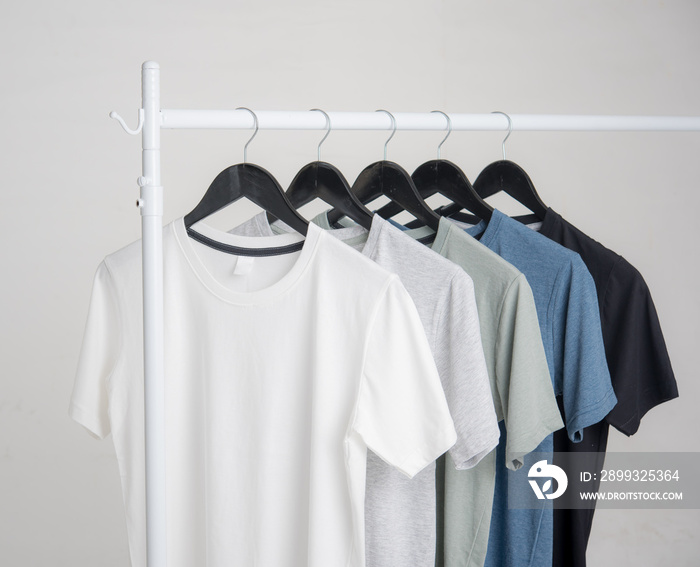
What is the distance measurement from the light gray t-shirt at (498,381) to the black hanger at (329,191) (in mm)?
165

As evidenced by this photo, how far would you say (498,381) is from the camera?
1.32 m

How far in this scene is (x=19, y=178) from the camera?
234 centimetres

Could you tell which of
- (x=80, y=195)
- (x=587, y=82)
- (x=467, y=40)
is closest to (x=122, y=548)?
(x=80, y=195)

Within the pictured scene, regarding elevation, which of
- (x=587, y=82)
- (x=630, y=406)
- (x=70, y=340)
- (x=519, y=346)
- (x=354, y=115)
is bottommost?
(x=70, y=340)

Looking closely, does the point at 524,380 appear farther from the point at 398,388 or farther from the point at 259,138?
the point at 259,138

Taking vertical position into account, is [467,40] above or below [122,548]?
above

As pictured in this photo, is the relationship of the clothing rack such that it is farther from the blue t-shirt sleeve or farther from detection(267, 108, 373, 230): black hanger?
the blue t-shirt sleeve

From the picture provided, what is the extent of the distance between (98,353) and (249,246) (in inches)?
12.5

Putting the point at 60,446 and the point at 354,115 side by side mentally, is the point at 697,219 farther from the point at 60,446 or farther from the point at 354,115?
the point at 60,446

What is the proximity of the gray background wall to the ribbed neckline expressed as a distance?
1.25 m

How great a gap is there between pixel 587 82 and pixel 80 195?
1776 millimetres

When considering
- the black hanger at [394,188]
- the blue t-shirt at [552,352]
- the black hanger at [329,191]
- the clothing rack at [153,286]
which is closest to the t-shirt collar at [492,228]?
the blue t-shirt at [552,352]

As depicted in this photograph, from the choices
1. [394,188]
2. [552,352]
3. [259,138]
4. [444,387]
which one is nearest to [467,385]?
[444,387]

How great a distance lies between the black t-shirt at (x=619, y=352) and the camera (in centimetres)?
145
